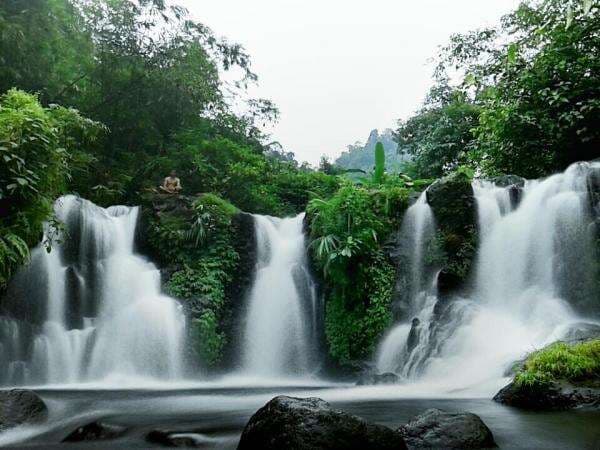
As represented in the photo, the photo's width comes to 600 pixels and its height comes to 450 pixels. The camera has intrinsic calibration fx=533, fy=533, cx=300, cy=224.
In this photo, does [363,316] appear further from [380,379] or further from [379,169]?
[379,169]

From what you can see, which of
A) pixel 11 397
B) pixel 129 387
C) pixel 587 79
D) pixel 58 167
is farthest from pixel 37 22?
pixel 587 79

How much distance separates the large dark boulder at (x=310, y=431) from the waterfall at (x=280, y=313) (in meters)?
6.81

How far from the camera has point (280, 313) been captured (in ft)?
37.6

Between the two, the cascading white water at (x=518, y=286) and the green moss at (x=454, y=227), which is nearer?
the cascading white water at (x=518, y=286)

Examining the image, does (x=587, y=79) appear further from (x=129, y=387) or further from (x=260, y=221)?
(x=129, y=387)

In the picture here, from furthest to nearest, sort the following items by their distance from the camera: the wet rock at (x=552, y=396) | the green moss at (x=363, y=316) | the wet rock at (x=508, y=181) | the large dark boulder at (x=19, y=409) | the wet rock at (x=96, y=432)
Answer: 1. the wet rock at (x=508, y=181)
2. the green moss at (x=363, y=316)
3. the wet rock at (x=552, y=396)
4. the large dark boulder at (x=19, y=409)
5. the wet rock at (x=96, y=432)

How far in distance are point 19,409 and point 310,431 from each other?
3.19 meters

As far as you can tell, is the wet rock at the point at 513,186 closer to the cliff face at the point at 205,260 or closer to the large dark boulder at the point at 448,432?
the cliff face at the point at 205,260

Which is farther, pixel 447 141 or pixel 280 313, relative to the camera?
pixel 447 141

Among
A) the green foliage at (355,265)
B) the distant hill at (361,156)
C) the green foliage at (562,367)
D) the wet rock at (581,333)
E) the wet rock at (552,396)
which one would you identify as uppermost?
the distant hill at (361,156)

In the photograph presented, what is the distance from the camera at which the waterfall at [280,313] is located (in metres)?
10.9

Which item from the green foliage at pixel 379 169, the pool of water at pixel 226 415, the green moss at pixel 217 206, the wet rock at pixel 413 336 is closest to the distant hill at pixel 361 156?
the green foliage at pixel 379 169

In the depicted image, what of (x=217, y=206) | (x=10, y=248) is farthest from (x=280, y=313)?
(x=10, y=248)

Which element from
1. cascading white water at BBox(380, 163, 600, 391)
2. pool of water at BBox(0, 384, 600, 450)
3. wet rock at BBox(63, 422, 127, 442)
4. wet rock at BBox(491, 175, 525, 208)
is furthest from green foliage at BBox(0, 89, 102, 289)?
wet rock at BBox(491, 175, 525, 208)
